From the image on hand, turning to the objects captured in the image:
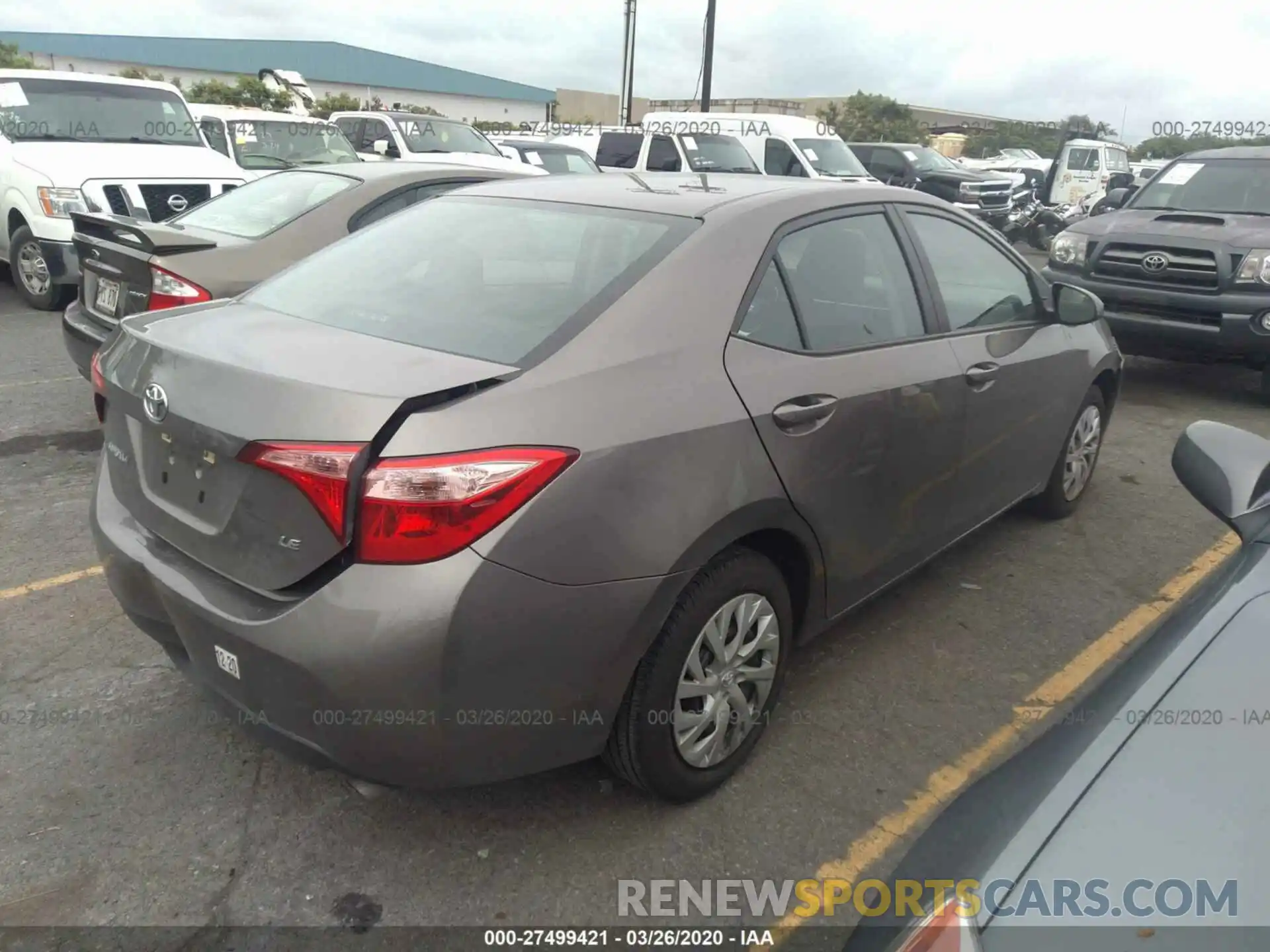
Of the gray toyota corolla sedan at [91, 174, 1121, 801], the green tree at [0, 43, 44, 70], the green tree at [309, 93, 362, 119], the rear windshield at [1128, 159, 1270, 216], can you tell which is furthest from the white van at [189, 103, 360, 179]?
the green tree at [0, 43, 44, 70]

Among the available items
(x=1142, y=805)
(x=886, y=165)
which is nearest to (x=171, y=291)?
(x=1142, y=805)

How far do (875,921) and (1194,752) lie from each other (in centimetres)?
58

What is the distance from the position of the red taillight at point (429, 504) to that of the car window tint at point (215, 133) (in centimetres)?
1264

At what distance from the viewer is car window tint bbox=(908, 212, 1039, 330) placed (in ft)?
11.5

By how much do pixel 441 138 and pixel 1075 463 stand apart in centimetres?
1189

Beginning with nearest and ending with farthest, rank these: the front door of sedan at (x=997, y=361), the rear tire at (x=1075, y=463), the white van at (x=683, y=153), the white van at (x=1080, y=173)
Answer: the front door of sedan at (x=997, y=361), the rear tire at (x=1075, y=463), the white van at (x=683, y=153), the white van at (x=1080, y=173)

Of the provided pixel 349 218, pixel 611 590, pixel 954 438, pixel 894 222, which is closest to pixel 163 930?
pixel 611 590

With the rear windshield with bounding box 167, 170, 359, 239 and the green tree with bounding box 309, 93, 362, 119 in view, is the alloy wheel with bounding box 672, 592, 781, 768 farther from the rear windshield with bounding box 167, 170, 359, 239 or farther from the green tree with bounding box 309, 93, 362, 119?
the green tree with bounding box 309, 93, 362, 119

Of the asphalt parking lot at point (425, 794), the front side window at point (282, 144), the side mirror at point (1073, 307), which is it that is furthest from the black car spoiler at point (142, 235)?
the front side window at point (282, 144)

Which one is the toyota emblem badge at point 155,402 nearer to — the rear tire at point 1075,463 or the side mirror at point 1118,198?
the rear tire at point 1075,463

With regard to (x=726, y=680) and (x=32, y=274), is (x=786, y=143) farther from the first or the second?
(x=726, y=680)

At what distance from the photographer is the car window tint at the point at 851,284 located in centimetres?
291

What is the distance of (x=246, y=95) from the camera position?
87.2 ft

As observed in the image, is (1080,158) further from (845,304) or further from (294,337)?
(294,337)
